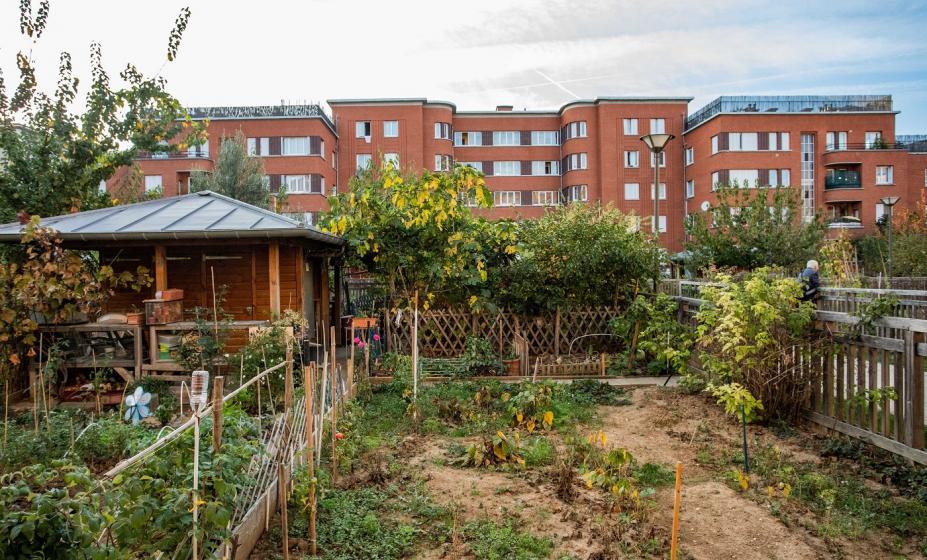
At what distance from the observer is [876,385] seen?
6680mm

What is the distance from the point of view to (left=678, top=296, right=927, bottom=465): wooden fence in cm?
595

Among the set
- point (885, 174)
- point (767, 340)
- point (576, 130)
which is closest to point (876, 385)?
point (767, 340)

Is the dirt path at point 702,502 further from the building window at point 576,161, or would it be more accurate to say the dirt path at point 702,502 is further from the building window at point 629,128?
the building window at point 629,128

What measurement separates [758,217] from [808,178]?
72.3 ft

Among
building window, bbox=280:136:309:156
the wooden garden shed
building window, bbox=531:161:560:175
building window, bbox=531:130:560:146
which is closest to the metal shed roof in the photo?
the wooden garden shed

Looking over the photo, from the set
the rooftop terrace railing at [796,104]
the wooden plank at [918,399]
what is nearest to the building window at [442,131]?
the rooftop terrace railing at [796,104]

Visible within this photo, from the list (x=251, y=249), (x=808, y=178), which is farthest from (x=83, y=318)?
(x=808, y=178)

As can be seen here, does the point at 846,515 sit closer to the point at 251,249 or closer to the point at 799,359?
the point at 799,359

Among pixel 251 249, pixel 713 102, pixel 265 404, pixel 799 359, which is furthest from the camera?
pixel 713 102

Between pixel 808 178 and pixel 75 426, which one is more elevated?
pixel 808 178

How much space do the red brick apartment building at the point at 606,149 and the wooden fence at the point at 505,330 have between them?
2690 cm

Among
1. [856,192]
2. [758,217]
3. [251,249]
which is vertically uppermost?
[856,192]

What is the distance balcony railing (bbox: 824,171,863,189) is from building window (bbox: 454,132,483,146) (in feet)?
79.2

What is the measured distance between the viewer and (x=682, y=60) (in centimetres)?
2080
